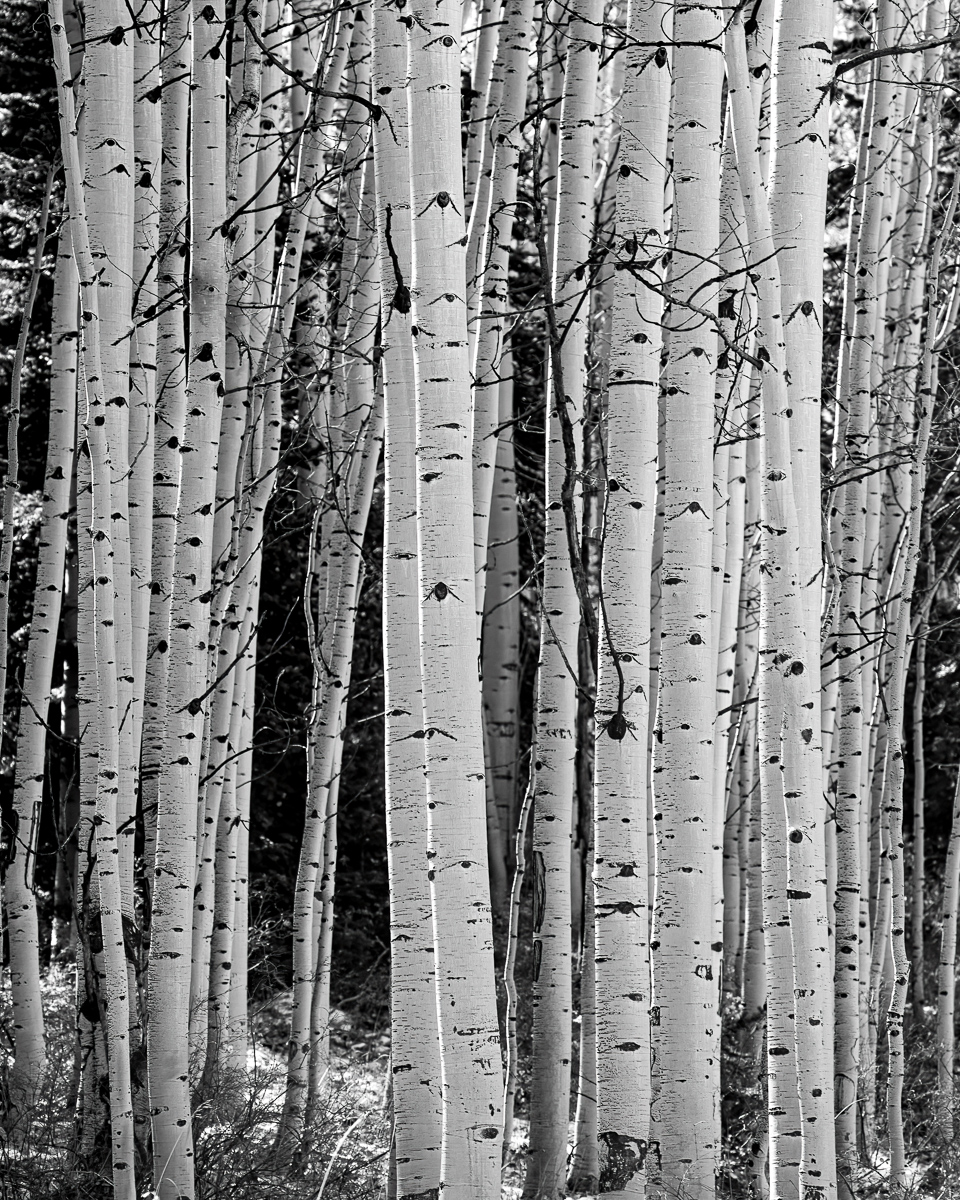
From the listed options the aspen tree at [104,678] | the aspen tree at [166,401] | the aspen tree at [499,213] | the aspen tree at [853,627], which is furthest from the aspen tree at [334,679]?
the aspen tree at [853,627]

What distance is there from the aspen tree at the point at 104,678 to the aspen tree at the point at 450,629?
0.97m

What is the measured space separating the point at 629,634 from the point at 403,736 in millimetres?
753

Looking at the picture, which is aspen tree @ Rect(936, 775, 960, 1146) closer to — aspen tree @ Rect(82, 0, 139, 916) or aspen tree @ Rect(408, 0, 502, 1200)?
aspen tree @ Rect(408, 0, 502, 1200)

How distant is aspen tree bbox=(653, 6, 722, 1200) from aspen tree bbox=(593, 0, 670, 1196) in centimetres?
8

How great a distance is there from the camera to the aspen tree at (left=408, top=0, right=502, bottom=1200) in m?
2.38

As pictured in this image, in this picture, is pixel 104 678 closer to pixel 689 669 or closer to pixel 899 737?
pixel 689 669

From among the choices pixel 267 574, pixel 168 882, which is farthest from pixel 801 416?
pixel 267 574

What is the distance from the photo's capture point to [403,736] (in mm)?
2953

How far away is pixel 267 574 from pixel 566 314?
6.48 meters

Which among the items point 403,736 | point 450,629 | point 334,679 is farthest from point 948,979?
point 450,629

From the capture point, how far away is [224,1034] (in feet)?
19.1

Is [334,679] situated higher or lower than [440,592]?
lower

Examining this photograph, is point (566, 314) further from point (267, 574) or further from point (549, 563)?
point (267, 574)

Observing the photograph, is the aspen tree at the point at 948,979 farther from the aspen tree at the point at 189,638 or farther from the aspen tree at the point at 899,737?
the aspen tree at the point at 189,638
